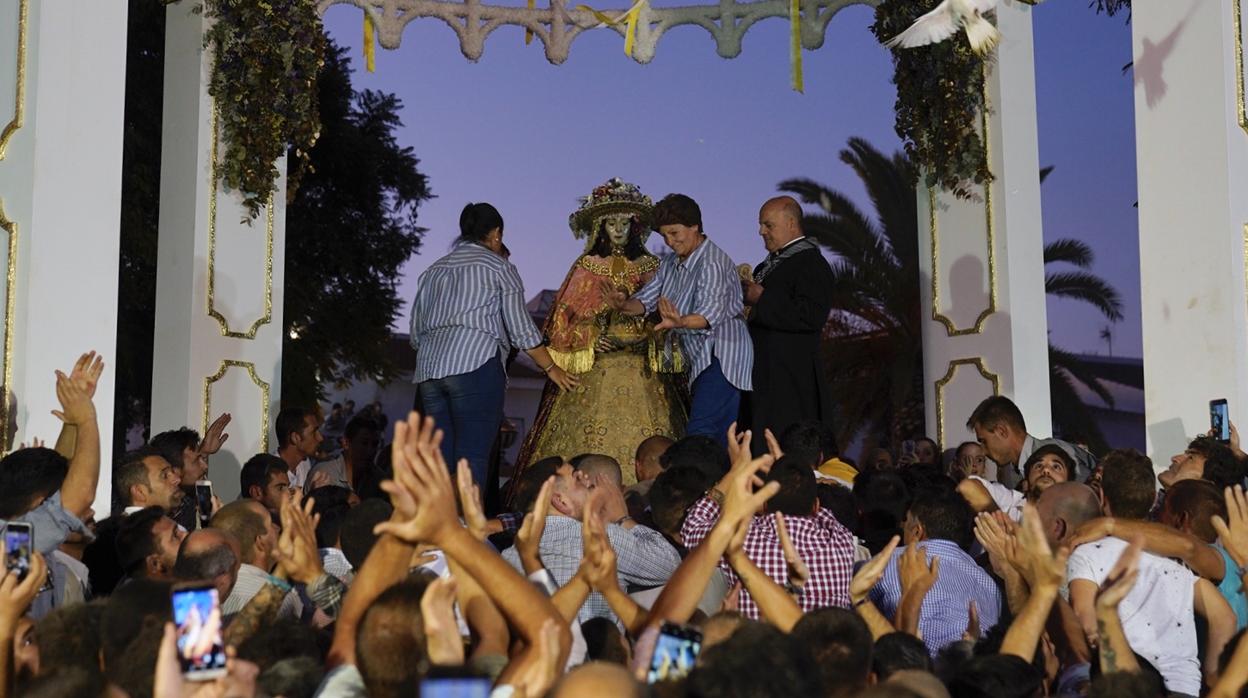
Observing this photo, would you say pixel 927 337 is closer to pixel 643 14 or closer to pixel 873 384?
pixel 643 14

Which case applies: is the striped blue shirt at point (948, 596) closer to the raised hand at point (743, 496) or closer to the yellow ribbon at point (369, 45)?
the raised hand at point (743, 496)

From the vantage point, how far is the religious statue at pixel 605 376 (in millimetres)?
9406

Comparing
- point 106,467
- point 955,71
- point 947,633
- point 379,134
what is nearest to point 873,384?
point 379,134

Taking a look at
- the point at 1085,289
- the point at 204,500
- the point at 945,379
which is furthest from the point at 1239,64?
the point at 1085,289

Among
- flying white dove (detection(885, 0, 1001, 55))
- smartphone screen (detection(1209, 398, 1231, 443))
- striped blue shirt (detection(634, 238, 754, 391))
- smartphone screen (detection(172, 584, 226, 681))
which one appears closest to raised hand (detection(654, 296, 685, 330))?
striped blue shirt (detection(634, 238, 754, 391))

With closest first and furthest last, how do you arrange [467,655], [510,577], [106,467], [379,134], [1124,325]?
[510,577], [467,655], [106,467], [379,134], [1124,325]

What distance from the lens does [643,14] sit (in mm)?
12578

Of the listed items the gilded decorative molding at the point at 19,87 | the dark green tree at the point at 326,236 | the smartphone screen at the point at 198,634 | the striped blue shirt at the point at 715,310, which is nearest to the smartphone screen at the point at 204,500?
the gilded decorative molding at the point at 19,87

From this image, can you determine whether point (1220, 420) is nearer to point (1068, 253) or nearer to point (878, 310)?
point (878, 310)

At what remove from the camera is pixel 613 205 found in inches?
396

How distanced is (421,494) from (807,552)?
197 cm

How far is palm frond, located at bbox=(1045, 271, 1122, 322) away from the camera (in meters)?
18.9

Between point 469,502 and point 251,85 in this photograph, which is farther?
point 251,85

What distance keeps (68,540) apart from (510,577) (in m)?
2.73
